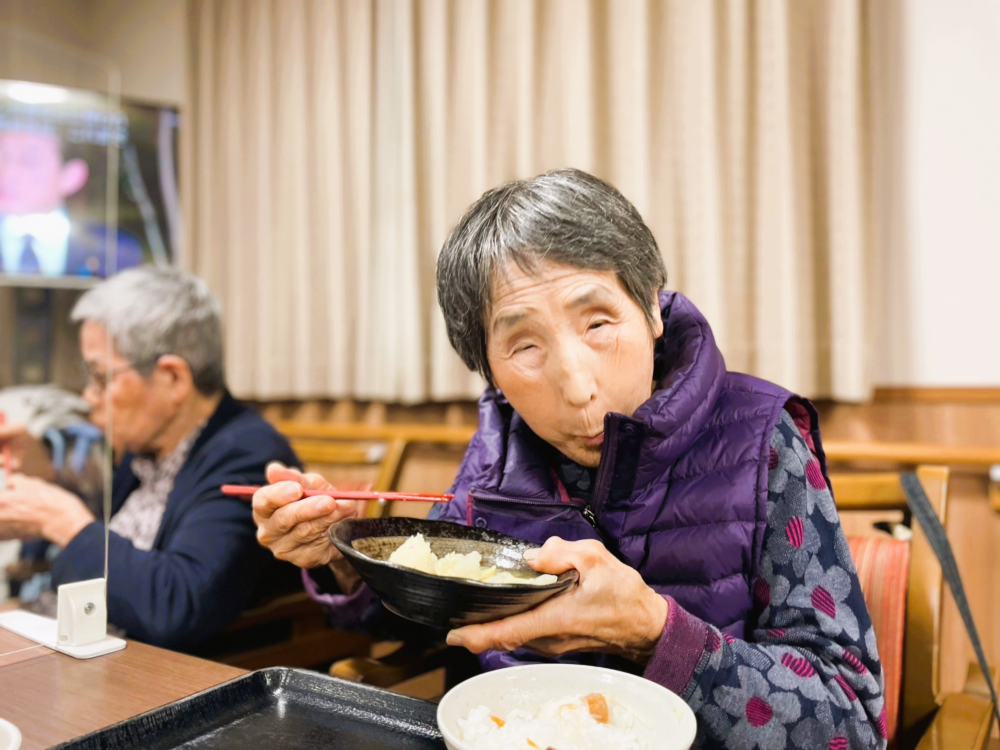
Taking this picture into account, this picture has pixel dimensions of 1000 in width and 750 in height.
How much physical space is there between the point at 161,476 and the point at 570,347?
53.5 inches

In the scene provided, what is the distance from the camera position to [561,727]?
0.67 m

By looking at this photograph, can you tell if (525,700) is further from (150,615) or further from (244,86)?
(244,86)

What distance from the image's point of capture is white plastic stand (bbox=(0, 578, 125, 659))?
100 cm

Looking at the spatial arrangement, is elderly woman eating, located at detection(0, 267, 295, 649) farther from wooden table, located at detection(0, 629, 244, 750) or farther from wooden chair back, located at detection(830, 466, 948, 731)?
wooden chair back, located at detection(830, 466, 948, 731)

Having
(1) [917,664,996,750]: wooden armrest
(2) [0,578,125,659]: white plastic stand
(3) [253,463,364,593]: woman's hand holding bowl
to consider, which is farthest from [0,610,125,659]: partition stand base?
(1) [917,664,996,750]: wooden armrest

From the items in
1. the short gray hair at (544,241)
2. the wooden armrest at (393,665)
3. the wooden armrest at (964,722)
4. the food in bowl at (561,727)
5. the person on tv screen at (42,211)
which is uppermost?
the person on tv screen at (42,211)

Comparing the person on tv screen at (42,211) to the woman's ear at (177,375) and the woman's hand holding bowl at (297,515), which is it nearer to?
the woman's ear at (177,375)

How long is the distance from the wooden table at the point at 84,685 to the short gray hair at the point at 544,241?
550 mm

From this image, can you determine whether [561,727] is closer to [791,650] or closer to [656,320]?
[791,650]

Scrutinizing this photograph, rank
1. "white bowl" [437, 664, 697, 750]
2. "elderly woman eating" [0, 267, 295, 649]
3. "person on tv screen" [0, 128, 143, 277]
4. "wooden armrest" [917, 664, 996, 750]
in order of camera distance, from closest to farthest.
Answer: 1. "white bowl" [437, 664, 697, 750]
2. "wooden armrest" [917, 664, 996, 750]
3. "elderly woman eating" [0, 267, 295, 649]
4. "person on tv screen" [0, 128, 143, 277]

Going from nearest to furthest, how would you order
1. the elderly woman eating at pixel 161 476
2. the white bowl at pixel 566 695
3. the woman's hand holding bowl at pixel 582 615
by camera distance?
the white bowl at pixel 566 695, the woman's hand holding bowl at pixel 582 615, the elderly woman eating at pixel 161 476

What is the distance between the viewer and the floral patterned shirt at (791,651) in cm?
81

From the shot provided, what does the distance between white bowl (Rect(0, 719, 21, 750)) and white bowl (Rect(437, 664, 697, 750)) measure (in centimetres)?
36

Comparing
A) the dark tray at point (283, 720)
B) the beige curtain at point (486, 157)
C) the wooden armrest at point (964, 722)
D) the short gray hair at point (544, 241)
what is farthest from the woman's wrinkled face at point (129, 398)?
the wooden armrest at point (964, 722)
